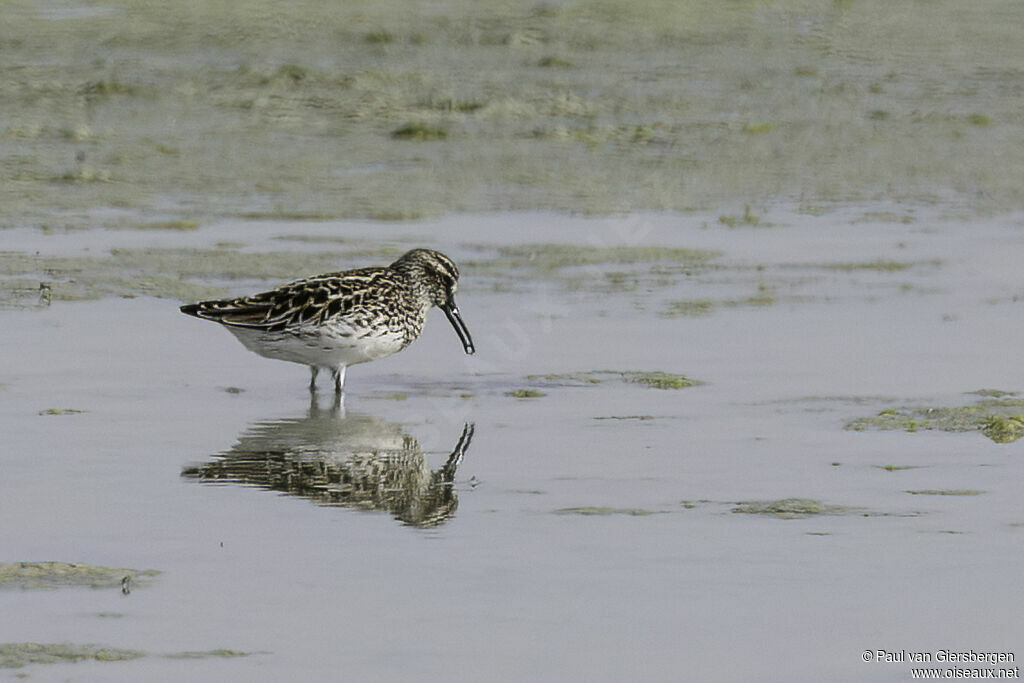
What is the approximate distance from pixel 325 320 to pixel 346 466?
6.54ft

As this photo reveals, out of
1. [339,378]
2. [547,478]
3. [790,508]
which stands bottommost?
[339,378]

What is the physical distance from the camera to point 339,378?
434 inches

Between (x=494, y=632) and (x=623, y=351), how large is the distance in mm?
5249

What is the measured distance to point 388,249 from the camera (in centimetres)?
1520

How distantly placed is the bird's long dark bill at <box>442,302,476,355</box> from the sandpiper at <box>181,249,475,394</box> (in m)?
0.27

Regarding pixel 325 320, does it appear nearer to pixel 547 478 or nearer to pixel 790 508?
pixel 547 478

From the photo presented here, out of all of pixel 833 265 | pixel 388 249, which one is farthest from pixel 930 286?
pixel 388 249

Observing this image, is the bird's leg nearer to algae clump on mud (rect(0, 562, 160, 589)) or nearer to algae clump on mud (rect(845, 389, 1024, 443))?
algae clump on mud (rect(845, 389, 1024, 443))

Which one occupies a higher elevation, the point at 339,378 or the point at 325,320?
the point at 325,320

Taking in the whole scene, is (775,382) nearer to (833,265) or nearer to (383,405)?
(383,405)

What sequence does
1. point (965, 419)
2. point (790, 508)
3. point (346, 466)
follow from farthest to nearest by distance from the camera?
point (965, 419)
point (346, 466)
point (790, 508)

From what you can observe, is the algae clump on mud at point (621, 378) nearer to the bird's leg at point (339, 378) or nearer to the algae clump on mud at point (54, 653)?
the bird's leg at point (339, 378)

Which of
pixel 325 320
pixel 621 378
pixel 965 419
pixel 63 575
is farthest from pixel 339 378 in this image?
pixel 63 575

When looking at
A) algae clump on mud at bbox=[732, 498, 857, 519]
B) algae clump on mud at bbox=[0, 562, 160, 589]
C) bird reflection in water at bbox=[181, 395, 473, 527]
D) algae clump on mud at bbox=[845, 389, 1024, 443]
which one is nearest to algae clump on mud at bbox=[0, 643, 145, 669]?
algae clump on mud at bbox=[0, 562, 160, 589]
